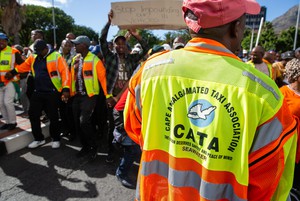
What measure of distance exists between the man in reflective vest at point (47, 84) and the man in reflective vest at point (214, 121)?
3725 millimetres

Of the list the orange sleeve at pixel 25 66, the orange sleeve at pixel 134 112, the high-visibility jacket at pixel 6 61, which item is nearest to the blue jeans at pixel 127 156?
the orange sleeve at pixel 134 112

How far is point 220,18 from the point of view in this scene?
42.2 inches

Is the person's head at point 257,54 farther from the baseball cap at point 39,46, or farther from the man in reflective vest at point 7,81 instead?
the man in reflective vest at point 7,81

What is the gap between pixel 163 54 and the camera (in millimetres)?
1258

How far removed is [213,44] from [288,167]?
2.11 ft

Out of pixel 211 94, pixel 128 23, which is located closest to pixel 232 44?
pixel 211 94

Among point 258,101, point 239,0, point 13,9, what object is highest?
point 13,9

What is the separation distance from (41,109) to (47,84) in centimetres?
52

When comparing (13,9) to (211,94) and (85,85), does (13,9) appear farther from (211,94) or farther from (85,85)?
(211,94)

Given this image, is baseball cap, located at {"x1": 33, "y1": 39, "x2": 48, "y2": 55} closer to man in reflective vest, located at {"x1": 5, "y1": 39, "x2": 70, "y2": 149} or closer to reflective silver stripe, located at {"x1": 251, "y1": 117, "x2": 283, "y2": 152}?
man in reflective vest, located at {"x1": 5, "y1": 39, "x2": 70, "y2": 149}

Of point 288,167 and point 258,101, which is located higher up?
point 258,101

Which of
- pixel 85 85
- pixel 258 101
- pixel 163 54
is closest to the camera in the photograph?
pixel 258 101

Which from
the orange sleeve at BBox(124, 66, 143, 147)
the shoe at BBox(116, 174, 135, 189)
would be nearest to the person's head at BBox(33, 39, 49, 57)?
the shoe at BBox(116, 174, 135, 189)

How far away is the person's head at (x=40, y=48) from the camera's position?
445 cm
